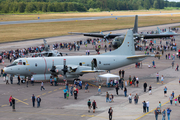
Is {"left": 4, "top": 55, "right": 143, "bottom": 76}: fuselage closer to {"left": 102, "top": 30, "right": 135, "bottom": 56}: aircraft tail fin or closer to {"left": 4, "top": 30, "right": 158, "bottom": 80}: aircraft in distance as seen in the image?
{"left": 4, "top": 30, "right": 158, "bottom": 80}: aircraft in distance

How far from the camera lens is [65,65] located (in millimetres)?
37781

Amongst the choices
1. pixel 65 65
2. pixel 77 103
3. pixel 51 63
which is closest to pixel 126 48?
pixel 65 65

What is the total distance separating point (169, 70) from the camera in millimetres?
46688

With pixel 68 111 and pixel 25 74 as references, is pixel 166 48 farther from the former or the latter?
pixel 68 111

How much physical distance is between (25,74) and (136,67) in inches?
819

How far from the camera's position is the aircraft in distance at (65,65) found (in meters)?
37.6

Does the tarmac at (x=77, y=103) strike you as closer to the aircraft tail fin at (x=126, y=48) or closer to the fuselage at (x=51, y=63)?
the fuselage at (x=51, y=63)

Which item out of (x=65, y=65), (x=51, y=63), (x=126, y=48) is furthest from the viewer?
(x=126, y=48)

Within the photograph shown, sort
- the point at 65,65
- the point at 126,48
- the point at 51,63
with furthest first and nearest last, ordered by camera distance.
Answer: the point at 126,48 < the point at 51,63 < the point at 65,65

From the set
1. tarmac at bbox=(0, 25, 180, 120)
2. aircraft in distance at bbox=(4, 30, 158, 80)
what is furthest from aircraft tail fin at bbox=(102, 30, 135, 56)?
tarmac at bbox=(0, 25, 180, 120)

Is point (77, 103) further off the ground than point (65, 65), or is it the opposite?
point (65, 65)

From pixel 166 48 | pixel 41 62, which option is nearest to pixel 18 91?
pixel 41 62

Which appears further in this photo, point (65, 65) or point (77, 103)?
point (65, 65)

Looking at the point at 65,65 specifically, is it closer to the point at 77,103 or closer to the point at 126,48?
the point at 77,103
